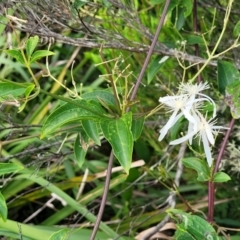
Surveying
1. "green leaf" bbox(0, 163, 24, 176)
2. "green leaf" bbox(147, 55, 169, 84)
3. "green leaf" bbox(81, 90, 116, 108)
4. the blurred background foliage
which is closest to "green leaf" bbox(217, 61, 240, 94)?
the blurred background foliage

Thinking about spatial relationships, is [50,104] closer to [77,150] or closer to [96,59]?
→ [96,59]

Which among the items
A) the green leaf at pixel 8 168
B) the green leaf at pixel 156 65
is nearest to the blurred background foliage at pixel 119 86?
the green leaf at pixel 156 65

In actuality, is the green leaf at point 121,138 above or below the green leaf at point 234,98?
above

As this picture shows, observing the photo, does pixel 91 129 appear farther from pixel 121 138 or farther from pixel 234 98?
pixel 234 98

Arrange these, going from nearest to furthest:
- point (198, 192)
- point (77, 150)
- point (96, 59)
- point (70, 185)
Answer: point (77, 150) → point (96, 59) → point (70, 185) → point (198, 192)

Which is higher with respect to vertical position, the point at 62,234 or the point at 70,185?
the point at 62,234

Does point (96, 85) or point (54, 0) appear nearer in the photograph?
point (54, 0)

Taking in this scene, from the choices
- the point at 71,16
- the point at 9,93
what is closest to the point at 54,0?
the point at 71,16

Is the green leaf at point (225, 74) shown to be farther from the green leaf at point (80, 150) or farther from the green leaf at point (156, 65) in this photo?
the green leaf at point (80, 150)
